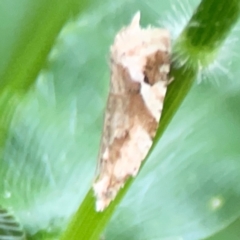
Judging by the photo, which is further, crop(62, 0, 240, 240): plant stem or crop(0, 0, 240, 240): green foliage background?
crop(0, 0, 240, 240): green foliage background

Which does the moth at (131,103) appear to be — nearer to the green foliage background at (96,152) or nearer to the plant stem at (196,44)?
the plant stem at (196,44)

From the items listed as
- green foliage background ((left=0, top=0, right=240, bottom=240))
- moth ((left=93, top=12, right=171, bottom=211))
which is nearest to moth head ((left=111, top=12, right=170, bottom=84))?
moth ((left=93, top=12, right=171, bottom=211))

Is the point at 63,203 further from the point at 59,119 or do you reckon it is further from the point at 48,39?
the point at 48,39

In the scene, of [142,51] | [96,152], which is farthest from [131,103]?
[96,152]

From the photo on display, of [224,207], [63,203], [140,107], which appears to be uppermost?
[140,107]

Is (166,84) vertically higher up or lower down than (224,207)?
higher up

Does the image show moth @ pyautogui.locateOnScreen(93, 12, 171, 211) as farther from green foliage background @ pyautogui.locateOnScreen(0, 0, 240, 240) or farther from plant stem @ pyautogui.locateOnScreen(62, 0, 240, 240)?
green foliage background @ pyautogui.locateOnScreen(0, 0, 240, 240)

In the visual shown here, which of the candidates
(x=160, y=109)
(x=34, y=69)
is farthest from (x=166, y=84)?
(x=34, y=69)

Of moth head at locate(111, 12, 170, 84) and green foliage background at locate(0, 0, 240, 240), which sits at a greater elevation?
moth head at locate(111, 12, 170, 84)


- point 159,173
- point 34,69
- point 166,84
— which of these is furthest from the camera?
point 34,69
